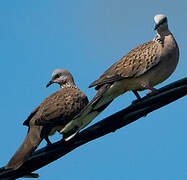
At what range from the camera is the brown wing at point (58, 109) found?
5.83m

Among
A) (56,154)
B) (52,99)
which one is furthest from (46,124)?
(56,154)

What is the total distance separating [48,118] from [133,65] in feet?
3.80

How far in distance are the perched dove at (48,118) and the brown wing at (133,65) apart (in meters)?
0.61

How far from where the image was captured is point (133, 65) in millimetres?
5828

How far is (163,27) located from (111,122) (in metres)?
2.18

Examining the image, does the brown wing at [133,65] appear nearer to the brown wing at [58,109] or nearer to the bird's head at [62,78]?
the brown wing at [58,109]

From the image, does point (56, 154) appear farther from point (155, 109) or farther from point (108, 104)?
point (108, 104)

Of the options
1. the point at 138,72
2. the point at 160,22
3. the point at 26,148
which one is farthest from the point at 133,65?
the point at 26,148

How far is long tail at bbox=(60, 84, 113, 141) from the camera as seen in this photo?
195 inches

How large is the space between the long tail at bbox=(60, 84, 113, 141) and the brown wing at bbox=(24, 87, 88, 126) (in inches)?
23.0

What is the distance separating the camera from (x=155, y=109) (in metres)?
4.23

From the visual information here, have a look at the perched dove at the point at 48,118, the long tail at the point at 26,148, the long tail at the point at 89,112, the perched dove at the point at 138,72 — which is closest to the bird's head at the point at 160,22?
the perched dove at the point at 138,72

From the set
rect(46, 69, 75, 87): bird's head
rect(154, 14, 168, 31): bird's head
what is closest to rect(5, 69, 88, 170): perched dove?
rect(46, 69, 75, 87): bird's head

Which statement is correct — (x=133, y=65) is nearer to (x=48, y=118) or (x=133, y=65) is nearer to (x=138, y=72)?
(x=138, y=72)
